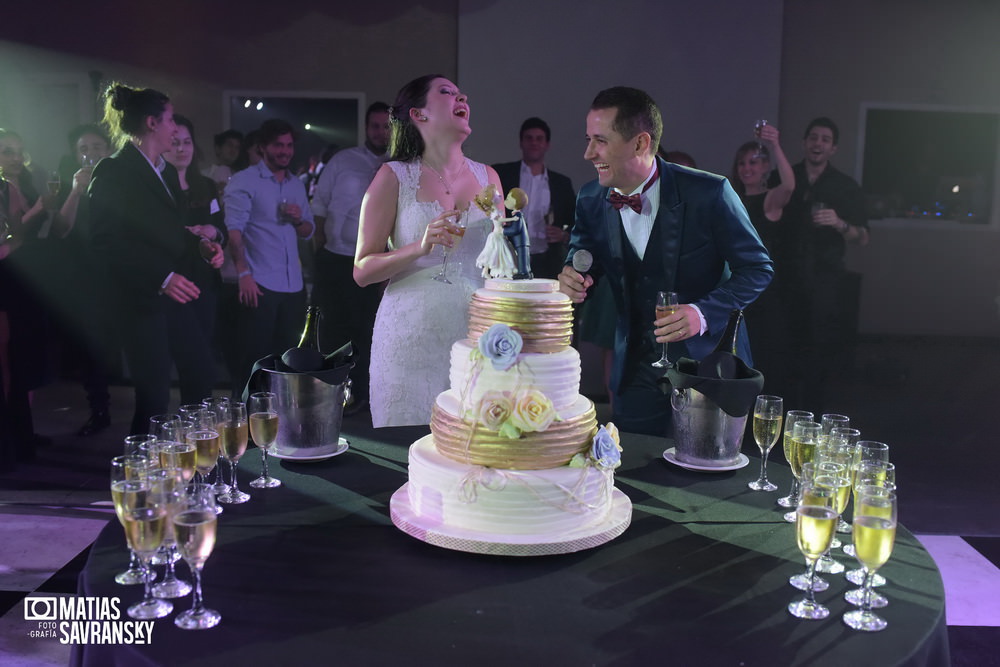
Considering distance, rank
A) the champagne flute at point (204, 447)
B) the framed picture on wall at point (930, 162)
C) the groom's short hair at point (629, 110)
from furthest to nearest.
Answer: the framed picture on wall at point (930, 162)
the groom's short hair at point (629, 110)
the champagne flute at point (204, 447)

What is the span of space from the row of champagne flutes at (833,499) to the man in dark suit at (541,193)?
4001 mm

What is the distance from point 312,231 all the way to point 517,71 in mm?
2235

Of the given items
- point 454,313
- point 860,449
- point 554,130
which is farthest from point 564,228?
point 860,449

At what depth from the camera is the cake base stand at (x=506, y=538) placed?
1.72 m

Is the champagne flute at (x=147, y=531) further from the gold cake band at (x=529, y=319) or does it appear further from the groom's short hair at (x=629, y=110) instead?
the groom's short hair at (x=629, y=110)

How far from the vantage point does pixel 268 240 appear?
216 inches

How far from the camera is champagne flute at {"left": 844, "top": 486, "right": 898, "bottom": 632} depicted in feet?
4.81

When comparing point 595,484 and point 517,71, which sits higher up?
point 517,71

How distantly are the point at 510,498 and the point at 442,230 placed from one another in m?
1.14

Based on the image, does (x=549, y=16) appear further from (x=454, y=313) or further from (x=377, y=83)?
(x=454, y=313)

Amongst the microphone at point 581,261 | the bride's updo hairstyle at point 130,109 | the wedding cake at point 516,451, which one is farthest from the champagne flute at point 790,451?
the bride's updo hairstyle at point 130,109

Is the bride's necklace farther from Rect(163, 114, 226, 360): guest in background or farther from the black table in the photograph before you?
Rect(163, 114, 226, 360): guest in background

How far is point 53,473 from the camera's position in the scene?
4742 mm

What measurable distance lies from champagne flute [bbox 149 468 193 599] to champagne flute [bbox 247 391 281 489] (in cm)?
46
